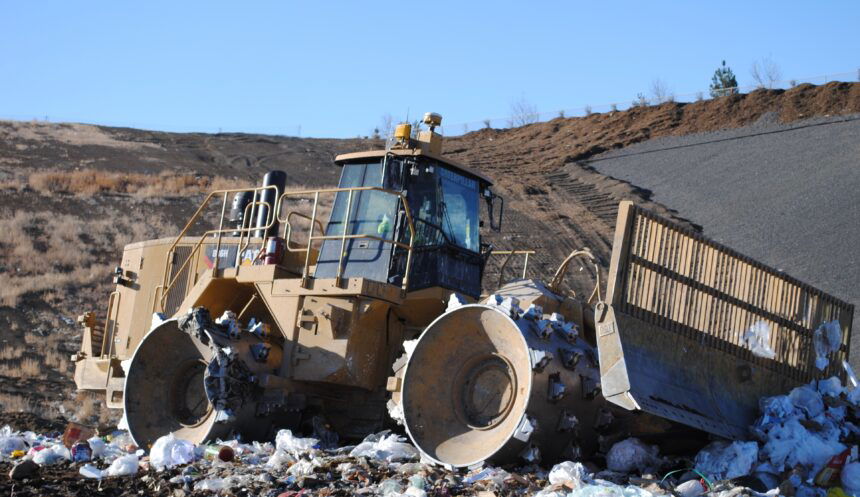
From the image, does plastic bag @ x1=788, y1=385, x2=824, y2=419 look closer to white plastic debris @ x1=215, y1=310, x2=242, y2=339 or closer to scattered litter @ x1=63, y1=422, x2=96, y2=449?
white plastic debris @ x1=215, y1=310, x2=242, y2=339

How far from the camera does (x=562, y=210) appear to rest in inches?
1314

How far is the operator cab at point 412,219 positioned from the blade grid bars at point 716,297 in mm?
2455

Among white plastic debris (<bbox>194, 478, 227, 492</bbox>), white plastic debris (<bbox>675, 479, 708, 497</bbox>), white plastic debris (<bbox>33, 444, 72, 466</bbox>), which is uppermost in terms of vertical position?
white plastic debris (<bbox>675, 479, 708, 497</bbox>)

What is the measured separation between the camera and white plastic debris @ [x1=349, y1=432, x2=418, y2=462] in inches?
350

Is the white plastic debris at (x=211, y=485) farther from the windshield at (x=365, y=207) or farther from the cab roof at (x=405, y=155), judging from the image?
the cab roof at (x=405, y=155)

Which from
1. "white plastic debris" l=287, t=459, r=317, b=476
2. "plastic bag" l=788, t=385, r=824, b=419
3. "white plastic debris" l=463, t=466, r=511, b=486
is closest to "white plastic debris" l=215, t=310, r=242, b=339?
"white plastic debris" l=287, t=459, r=317, b=476

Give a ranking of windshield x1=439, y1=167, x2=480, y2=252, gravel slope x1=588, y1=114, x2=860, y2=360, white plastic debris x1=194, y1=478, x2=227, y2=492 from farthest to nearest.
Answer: gravel slope x1=588, y1=114, x2=860, y2=360, windshield x1=439, y1=167, x2=480, y2=252, white plastic debris x1=194, y1=478, x2=227, y2=492

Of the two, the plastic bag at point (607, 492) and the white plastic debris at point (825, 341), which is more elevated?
the white plastic debris at point (825, 341)

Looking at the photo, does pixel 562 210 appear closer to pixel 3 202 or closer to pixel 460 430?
pixel 3 202

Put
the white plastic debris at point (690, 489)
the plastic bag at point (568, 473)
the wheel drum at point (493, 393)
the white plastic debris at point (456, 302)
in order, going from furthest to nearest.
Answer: the white plastic debris at point (456, 302) → the wheel drum at point (493, 393) → the plastic bag at point (568, 473) → the white plastic debris at point (690, 489)

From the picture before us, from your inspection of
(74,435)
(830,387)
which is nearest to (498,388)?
(830,387)

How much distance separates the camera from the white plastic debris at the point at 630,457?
832cm

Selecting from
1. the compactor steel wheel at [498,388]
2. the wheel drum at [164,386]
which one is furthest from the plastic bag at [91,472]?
the compactor steel wheel at [498,388]

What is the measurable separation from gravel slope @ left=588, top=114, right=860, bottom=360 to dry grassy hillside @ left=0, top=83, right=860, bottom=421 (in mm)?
1457
